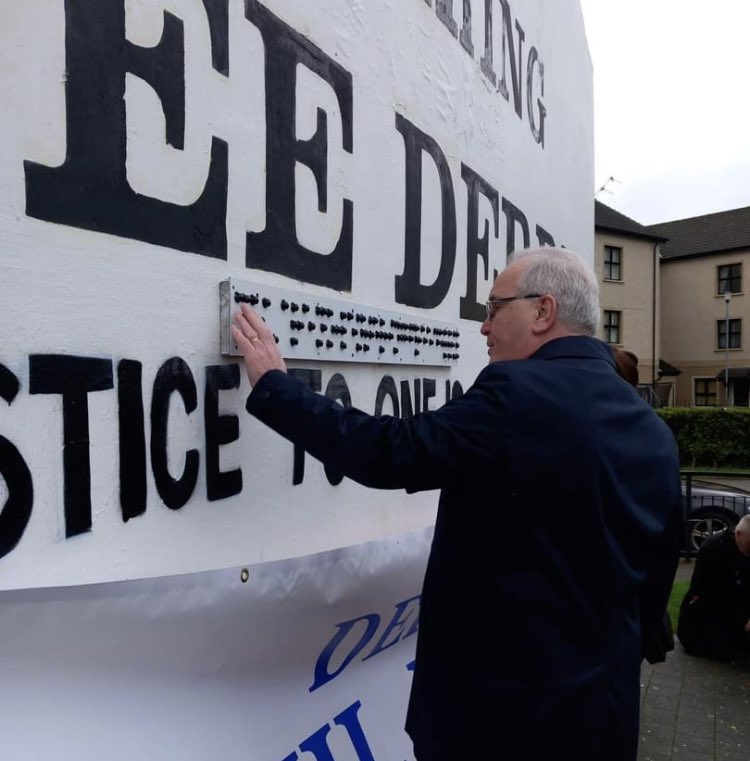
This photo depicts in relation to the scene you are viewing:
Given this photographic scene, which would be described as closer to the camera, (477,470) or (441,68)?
(477,470)

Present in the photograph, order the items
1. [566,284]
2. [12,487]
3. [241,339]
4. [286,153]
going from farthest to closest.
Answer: [286,153] → [566,284] → [241,339] → [12,487]

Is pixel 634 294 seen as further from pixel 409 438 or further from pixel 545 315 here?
pixel 409 438

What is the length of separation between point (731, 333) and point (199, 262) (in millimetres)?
35244

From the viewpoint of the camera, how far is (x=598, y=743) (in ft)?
5.05

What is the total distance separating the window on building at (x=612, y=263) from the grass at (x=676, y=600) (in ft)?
81.4

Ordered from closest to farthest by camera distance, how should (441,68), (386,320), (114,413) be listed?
(114,413) → (386,320) → (441,68)

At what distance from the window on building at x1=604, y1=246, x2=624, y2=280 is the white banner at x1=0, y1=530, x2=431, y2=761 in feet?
97.5

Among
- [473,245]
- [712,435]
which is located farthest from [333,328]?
[712,435]

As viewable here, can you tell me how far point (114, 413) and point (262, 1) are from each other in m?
1.10

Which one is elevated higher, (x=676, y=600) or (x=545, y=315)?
(x=545, y=315)

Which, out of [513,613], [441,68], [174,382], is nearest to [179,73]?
[174,382]

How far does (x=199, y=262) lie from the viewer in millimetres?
1595

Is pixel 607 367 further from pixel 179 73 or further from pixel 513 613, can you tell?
pixel 179 73

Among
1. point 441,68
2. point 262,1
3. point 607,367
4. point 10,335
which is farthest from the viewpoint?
point 441,68
